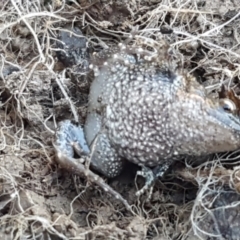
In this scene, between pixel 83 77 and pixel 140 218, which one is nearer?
pixel 140 218

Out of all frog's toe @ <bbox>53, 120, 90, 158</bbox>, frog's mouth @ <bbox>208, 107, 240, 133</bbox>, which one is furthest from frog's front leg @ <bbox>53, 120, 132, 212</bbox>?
frog's mouth @ <bbox>208, 107, 240, 133</bbox>

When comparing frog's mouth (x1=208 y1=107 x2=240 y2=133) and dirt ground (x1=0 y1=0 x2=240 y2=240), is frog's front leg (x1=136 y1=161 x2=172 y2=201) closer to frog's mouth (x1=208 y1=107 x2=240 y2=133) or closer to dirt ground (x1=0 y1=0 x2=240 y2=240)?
dirt ground (x1=0 y1=0 x2=240 y2=240)

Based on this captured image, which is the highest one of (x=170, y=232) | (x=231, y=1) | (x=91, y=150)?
(x=231, y=1)

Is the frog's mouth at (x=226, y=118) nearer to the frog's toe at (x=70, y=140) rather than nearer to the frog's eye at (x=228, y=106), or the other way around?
the frog's eye at (x=228, y=106)

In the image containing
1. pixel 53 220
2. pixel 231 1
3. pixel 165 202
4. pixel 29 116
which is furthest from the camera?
pixel 231 1

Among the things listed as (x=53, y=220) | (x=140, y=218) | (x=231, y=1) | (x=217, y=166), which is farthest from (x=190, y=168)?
(x=231, y=1)

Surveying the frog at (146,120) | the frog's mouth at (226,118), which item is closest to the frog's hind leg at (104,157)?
the frog at (146,120)

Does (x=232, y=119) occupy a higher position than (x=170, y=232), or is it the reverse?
(x=232, y=119)

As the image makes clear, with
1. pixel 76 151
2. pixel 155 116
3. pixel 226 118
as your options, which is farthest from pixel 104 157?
pixel 226 118

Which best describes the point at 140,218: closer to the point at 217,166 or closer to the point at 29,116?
the point at 217,166
